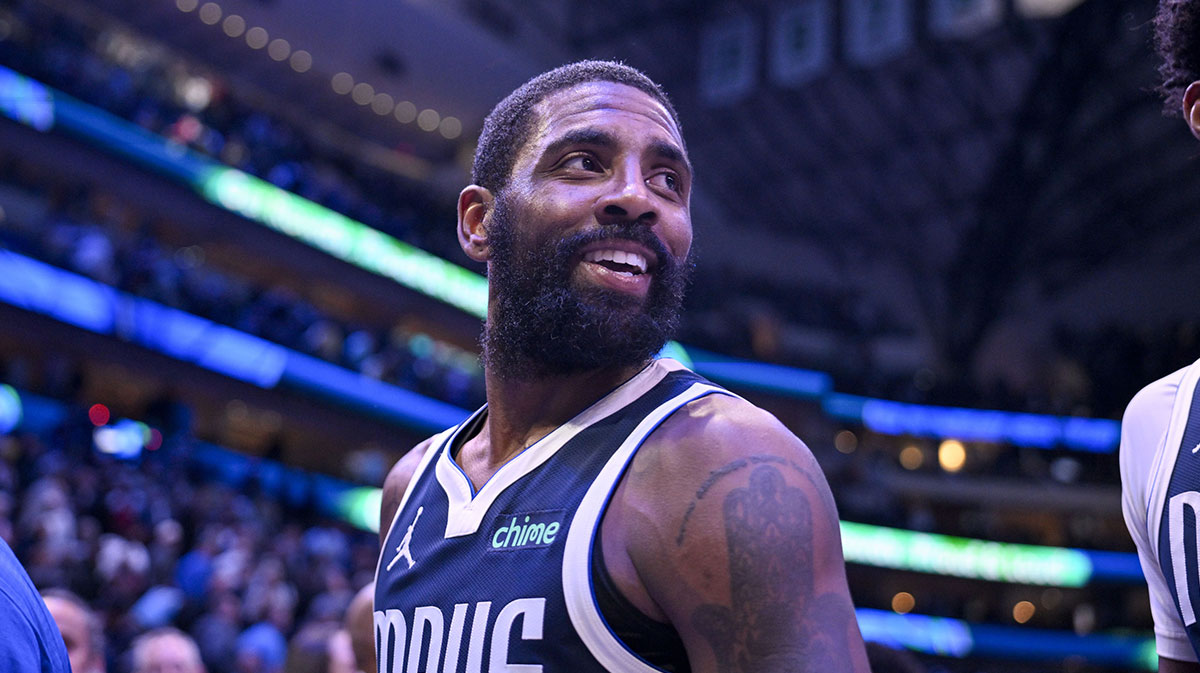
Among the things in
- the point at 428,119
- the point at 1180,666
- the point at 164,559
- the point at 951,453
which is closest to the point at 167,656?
the point at 164,559

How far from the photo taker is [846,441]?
2862 centimetres

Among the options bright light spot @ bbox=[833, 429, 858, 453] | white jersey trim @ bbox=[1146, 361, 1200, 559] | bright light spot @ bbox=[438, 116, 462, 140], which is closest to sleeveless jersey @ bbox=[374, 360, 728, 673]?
white jersey trim @ bbox=[1146, 361, 1200, 559]

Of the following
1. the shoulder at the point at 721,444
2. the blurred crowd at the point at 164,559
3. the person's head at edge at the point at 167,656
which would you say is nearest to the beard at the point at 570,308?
the shoulder at the point at 721,444

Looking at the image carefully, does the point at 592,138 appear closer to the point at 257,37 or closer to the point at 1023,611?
the point at 257,37

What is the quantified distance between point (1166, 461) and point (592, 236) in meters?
1.02

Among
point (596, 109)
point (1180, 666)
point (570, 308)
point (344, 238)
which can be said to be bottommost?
point (1180, 666)

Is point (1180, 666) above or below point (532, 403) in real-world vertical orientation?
below

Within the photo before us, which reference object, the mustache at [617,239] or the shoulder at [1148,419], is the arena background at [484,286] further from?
the shoulder at [1148,419]

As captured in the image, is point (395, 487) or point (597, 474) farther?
point (395, 487)

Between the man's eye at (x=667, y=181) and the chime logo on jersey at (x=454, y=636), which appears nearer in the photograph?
the chime logo on jersey at (x=454, y=636)

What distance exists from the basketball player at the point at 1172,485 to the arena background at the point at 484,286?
5974 mm

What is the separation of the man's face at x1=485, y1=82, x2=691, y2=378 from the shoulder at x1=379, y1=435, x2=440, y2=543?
0.44 metres

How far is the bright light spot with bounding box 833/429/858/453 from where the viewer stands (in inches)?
1117

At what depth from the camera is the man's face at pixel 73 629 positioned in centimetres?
347
